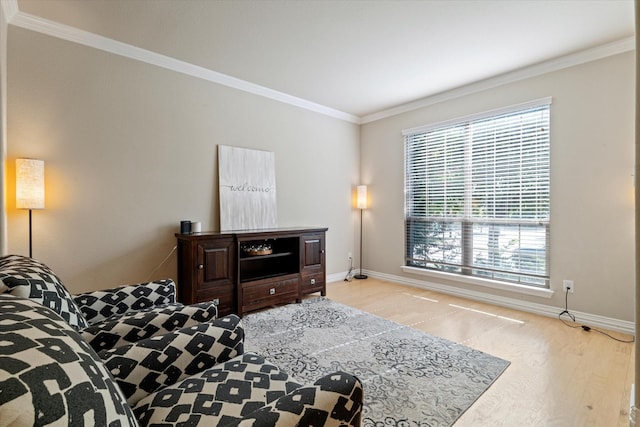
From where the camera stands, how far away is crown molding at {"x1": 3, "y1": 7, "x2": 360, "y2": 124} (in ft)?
8.16

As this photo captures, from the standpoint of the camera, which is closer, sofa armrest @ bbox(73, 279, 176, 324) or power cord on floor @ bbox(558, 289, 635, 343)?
sofa armrest @ bbox(73, 279, 176, 324)

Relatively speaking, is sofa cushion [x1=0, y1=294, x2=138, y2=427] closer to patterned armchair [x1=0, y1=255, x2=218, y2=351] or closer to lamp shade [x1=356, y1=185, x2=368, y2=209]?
patterned armchair [x1=0, y1=255, x2=218, y2=351]

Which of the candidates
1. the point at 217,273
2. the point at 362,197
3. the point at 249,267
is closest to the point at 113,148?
the point at 217,273

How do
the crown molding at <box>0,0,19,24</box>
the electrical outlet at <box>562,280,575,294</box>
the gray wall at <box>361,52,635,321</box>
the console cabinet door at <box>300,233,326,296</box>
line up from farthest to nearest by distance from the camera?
1. the console cabinet door at <box>300,233,326,296</box>
2. the electrical outlet at <box>562,280,575,294</box>
3. the gray wall at <box>361,52,635,321</box>
4. the crown molding at <box>0,0,19,24</box>

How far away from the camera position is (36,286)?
3.76 feet

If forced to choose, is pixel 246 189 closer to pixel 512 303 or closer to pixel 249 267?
pixel 249 267

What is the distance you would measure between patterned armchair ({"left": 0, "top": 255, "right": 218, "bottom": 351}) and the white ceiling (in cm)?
210

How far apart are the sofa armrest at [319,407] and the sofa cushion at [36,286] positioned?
89 centimetres

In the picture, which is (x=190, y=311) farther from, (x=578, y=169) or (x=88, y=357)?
(x=578, y=169)

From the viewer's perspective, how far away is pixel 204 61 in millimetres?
3193

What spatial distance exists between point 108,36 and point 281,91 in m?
1.88

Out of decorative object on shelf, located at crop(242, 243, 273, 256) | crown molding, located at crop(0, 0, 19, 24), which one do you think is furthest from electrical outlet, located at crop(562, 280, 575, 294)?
crown molding, located at crop(0, 0, 19, 24)

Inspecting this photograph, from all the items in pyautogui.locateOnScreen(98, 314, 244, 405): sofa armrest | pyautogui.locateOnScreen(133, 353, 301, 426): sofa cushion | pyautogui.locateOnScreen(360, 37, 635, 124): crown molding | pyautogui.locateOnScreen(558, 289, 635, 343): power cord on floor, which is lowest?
pyautogui.locateOnScreen(558, 289, 635, 343): power cord on floor

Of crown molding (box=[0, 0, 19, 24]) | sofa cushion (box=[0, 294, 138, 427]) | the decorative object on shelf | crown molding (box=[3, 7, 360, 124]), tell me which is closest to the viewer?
sofa cushion (box=[0, 294, 138, 427])
